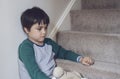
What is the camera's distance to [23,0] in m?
1.58

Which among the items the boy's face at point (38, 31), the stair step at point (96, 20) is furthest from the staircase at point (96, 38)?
the boy's face at point (38, 31)

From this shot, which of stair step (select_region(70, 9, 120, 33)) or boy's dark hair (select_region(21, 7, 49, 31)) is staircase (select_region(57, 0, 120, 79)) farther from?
boy's dark hair (select_region(21, 7, 49, 31))

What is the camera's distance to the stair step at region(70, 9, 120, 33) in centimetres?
185

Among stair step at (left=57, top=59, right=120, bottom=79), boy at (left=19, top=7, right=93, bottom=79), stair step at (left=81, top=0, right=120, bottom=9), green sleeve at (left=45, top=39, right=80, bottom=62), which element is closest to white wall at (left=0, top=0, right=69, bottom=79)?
boy at (left=19, top=7, right=93, bottom=79)

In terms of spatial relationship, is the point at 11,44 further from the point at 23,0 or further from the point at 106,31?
the point at 106,31

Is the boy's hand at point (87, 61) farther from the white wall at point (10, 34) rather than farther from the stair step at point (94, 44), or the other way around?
the white wall at point (10, 34)

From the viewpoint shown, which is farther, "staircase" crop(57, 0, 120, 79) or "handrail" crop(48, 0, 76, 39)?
"handrail" crop(48, 0, 76, 39)

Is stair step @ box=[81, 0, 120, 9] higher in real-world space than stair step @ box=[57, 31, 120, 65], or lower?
higher

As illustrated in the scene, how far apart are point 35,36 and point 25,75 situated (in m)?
0.25

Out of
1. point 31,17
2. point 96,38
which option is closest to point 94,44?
point 96,38

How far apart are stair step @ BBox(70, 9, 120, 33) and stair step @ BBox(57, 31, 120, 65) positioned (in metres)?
0.17

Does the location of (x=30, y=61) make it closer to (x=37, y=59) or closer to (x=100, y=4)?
(x=37, y=59)

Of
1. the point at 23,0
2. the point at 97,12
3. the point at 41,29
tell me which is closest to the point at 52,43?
the point at 41,29

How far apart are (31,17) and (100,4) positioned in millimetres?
833
